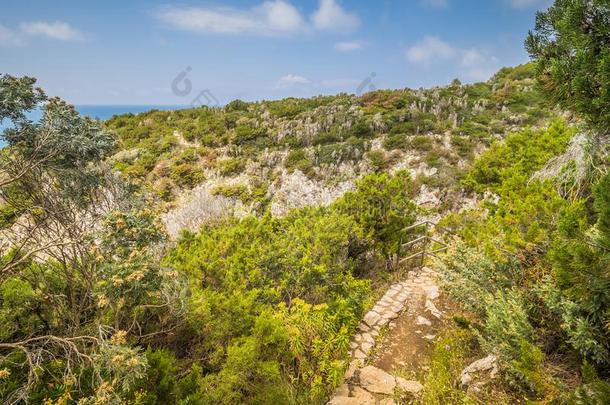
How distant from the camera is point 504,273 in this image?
15.8 ft

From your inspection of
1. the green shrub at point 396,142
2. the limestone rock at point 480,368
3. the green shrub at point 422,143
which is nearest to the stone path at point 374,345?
the limestone rock at point 480,368

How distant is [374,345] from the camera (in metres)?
5.45

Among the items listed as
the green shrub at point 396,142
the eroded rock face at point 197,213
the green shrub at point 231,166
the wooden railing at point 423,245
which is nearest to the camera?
the wooden railing at point 423,245

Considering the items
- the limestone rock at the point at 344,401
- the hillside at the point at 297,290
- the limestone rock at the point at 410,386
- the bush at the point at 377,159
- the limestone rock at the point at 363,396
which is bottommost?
the limestone rock at the point at 363,396

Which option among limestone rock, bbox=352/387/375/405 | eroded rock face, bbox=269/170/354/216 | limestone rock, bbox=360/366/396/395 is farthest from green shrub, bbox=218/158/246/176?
limestone rock, bbox=352/387/375/405

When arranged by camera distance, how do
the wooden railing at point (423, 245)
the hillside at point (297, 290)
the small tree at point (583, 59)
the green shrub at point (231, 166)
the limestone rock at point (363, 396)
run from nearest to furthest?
the small tree at point (583, 59), the hillside at point (297, 290), the limestone rock at point (363, 396), the wooden railing at point (423, 245), the green shrub at point (231, 166)

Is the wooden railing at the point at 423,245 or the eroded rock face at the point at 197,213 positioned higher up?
the eroded rock face at the point at 197,213

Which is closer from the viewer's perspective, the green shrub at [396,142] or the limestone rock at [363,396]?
the limestone rock at [363,396]

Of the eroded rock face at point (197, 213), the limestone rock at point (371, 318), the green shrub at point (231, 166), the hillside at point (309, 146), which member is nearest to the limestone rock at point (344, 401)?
the limestone rock at point (371, 318)

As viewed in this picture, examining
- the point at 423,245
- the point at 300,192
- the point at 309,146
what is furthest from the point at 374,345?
the point at 309,146

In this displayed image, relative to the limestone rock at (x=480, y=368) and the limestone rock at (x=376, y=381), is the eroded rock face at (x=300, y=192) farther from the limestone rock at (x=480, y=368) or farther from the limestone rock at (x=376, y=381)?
the limestone rock at (x=480, y=368)

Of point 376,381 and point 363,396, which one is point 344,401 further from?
point 376,381

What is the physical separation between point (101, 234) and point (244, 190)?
518 inches

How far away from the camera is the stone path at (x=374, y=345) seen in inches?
168
